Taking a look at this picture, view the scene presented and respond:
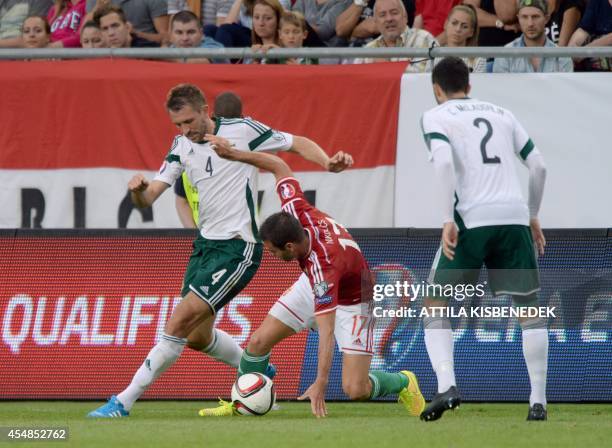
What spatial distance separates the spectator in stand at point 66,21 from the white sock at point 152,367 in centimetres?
622

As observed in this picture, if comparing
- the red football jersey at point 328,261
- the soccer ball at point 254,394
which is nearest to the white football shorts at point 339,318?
the red football jersey at point 328,261

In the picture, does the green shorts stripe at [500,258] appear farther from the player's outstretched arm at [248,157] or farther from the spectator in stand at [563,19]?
the spectator in stand at [563,19]

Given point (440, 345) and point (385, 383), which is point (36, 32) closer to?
point (385, 383)

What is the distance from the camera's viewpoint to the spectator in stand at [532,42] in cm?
1237

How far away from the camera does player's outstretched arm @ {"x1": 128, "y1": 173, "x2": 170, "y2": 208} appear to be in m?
9.26

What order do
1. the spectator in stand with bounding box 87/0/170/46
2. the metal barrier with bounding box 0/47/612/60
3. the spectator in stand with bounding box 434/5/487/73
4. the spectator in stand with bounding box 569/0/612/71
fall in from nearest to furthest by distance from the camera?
the metal barrier with bounding box 0/47/612/60 < the spectator in stand with bounding box 434/5/487/73 < the spectator in stand with bounding box 569/0/612/71 < the spectator in stand with bounding box 87/0/170/46

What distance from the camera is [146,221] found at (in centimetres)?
1280

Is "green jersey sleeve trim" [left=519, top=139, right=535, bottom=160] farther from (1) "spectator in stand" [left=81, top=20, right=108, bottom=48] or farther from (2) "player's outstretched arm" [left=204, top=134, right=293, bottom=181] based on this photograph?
(1) "spectator in stand" [left=81, top=20, right=108, bottom=48]

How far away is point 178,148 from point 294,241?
1592 millimetres

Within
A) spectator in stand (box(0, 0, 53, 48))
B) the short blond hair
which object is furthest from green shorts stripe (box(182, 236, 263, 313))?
spectator in stand (box(0, 0, 53, 48))

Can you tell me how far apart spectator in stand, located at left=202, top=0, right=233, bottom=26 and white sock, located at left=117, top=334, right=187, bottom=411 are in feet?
20.4

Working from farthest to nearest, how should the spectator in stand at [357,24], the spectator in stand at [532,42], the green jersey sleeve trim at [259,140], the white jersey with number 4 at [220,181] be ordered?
the spectator in stand at [357,24] → the spectator in stand at [532,42] → the green jersey sleeve trim at [259,140] → the white jersey with number 4 at [220,181]

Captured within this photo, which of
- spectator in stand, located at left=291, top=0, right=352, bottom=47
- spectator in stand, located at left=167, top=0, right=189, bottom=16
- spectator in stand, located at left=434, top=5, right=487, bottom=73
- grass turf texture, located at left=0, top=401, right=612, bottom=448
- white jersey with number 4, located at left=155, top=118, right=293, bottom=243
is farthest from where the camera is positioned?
spectator in stand, located at left=167, top=0, right=189, bottom=16

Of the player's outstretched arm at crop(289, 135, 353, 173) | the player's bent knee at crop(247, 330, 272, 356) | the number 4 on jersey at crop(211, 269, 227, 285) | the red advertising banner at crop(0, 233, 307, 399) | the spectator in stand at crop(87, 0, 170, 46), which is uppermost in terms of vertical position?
the player's outstretched arm at crop(289, 135, 353, 173)
